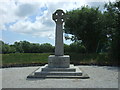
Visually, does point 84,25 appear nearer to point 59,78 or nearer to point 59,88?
point 59,78

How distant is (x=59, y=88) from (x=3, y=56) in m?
16.0

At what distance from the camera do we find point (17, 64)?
17000 mm

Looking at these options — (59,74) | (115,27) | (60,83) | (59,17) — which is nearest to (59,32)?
(59,17)

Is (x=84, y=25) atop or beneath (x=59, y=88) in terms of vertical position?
atop

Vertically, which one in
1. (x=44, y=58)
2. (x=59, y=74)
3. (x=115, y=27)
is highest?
(x=115, y=27)

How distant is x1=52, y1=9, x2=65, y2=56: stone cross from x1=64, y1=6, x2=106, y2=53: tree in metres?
17.3

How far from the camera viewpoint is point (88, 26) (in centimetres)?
2875

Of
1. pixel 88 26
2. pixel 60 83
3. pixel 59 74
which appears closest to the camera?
pixel 60 83

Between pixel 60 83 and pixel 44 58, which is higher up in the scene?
pixel 44 58

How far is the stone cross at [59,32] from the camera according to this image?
1094 centimetres

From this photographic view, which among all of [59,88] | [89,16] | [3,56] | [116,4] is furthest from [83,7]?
[59,88]

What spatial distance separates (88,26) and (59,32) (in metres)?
18.6

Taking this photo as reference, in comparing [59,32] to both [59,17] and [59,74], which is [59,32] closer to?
[59,17]

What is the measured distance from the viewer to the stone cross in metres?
10.9
